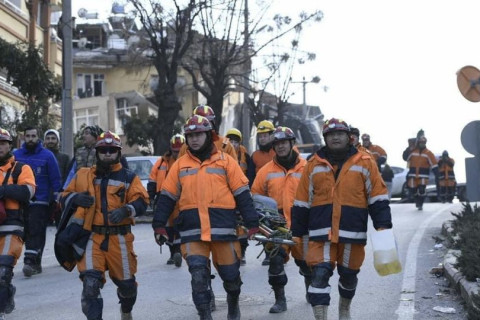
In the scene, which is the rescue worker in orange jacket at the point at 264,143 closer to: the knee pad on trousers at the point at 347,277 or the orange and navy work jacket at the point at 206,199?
the orange and navy work jacket at the point at 206,199

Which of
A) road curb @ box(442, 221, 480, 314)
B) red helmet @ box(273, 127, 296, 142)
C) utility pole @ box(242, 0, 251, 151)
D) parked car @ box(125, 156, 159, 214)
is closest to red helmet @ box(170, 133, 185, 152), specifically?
red helmet @ box(273, 127, 296, 142)

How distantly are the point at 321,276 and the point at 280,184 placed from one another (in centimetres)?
268

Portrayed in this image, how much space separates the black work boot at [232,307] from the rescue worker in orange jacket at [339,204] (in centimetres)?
95

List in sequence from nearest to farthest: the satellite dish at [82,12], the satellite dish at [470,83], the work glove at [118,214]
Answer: the work glove at [118,214], the satellite dish at [470,83], the satellite dish at [82,12]

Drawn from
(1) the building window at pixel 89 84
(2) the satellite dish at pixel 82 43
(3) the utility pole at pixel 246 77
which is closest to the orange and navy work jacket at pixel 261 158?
(3) the utility pole at pixel 246 77

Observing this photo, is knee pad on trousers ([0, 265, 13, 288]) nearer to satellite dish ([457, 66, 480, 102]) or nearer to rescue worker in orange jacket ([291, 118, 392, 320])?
rescue worker in orange jacket ([291, 118, 392, 320])

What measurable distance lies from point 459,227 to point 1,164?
306 inches

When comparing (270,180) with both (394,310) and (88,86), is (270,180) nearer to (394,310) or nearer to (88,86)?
(394,310)

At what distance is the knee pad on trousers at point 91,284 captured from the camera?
26.7 ft

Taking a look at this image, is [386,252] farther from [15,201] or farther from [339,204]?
[15,201]

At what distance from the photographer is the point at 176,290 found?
11.3 metres

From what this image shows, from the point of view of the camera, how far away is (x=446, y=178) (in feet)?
102

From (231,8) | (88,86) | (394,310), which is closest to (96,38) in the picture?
(88,86)

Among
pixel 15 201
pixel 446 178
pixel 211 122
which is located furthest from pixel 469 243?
pixel 446 178
